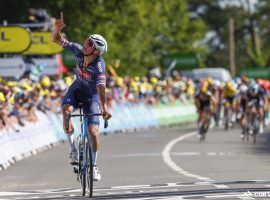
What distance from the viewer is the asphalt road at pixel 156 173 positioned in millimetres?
15531

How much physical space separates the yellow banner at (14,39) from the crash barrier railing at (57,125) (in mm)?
1853

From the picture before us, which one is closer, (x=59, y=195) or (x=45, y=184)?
(x=59, y=195)

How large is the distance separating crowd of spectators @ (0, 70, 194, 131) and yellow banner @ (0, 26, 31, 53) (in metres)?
0.86

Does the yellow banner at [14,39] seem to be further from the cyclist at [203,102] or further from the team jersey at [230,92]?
the team jersey at [230,92]

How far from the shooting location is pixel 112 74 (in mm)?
46188

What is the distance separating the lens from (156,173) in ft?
64.3

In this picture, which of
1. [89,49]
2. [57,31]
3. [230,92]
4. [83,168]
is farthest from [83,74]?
[230,92]

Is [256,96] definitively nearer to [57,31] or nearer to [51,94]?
[51,94]

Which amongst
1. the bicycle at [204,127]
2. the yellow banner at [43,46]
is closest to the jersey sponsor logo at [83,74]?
the bicycle at [204,127]

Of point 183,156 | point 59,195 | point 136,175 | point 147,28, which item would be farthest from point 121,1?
point 59,195

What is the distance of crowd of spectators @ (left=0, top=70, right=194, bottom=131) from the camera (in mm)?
27203

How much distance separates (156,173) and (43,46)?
17.6 m

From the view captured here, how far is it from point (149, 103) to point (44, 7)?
608cm

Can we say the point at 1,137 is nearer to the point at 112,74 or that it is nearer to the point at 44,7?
the point at 112,74
